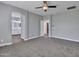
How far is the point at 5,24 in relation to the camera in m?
5.36

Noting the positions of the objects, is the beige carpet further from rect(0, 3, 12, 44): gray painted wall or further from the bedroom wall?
the bedroom wall

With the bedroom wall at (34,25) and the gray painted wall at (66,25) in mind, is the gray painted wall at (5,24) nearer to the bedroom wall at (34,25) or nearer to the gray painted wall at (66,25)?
the bedroom wall at (34,25)

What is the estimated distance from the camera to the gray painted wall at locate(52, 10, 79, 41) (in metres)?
6.90

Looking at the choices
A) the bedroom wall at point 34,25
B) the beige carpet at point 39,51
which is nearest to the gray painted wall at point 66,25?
the bedroom wall at point 34,25

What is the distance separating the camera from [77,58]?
324 centimetres

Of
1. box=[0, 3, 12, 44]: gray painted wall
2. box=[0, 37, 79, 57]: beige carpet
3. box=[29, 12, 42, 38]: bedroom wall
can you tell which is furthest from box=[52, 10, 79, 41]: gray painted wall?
box=[0, 3, 12, 44]: gray painted wall

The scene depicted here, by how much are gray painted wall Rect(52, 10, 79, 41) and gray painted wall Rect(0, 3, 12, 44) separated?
490 cm

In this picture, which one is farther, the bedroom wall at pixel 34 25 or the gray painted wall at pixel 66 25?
the bedroom wall at pixel 34 25

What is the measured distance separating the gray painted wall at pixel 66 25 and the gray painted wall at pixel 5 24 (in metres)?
4.90

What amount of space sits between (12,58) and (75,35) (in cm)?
547

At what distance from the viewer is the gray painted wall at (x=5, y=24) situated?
5082 mm

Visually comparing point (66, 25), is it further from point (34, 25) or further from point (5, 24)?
point (5, 24)

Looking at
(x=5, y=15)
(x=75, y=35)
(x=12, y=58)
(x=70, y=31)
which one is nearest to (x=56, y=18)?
(x=70, y=31)

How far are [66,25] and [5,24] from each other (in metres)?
5.18
